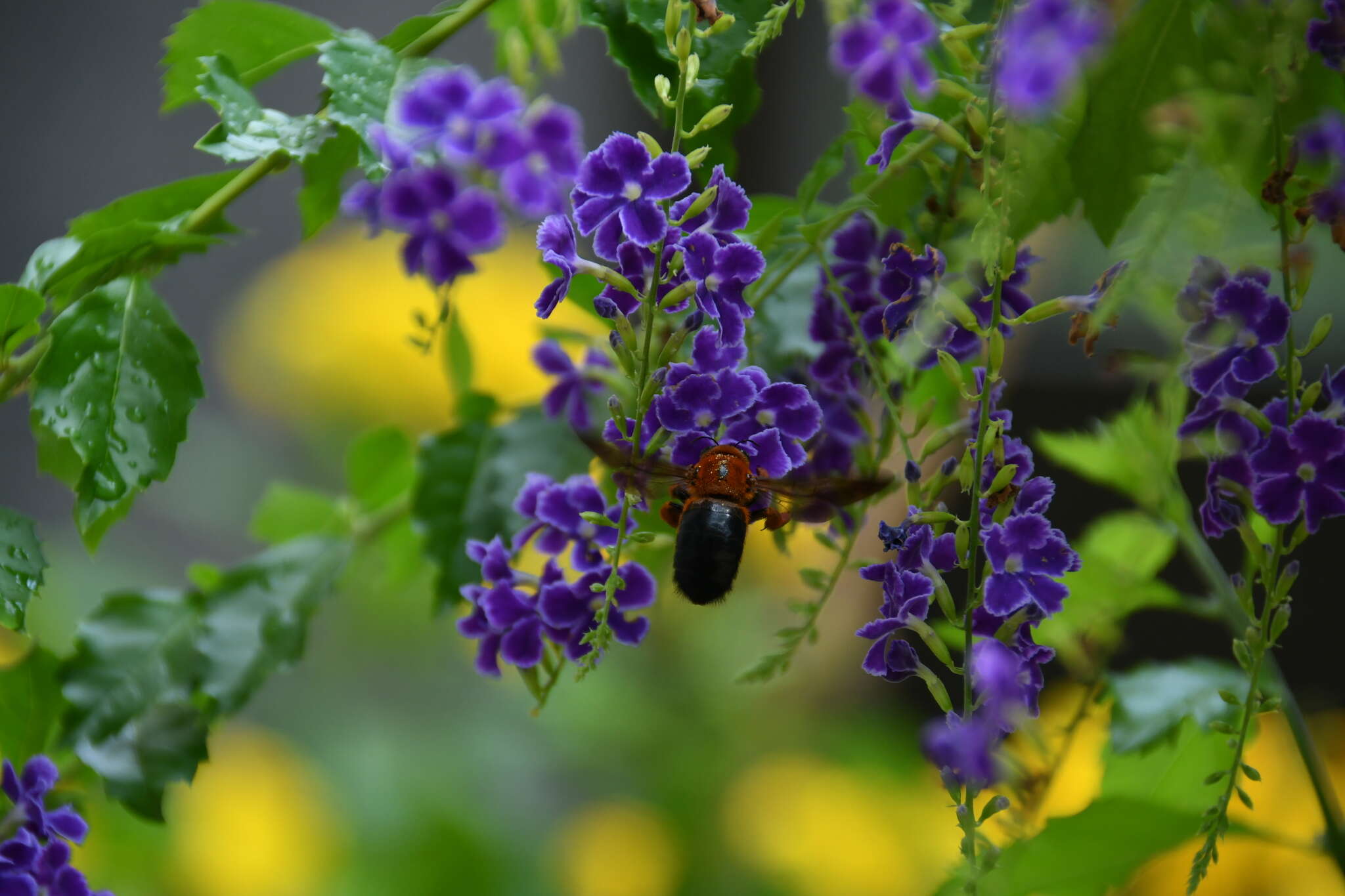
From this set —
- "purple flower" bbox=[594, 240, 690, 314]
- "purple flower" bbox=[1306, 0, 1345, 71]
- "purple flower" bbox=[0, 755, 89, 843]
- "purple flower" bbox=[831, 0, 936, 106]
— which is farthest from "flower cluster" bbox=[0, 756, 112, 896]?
"purple flower" bbox=[1306, 0, 1345, 71]

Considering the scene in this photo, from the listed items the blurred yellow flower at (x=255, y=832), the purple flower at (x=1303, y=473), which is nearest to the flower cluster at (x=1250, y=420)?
the purple flower at (x=1303, y=473)

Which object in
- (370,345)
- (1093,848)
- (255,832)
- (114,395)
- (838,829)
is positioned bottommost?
(838,829)

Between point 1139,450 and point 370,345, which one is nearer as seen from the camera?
point 1139,450

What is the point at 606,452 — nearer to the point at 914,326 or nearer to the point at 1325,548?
the point at 914,326

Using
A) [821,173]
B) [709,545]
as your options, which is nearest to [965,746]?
[709,545]

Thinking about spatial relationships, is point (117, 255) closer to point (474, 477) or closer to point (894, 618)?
point (474, 477)

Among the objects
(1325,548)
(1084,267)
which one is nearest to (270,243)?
(1084,267)
